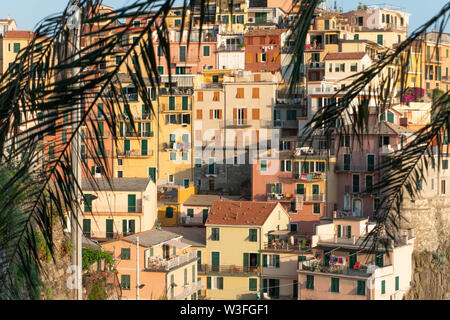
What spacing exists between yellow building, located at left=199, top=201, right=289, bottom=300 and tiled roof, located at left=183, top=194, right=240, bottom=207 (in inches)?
133

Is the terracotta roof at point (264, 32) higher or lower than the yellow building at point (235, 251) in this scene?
higher

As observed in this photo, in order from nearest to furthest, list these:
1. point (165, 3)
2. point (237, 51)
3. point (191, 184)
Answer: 1. point (165, 3)
2. point (191, 184)
3. point (237, 51)

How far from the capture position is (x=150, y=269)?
2472 centimetres

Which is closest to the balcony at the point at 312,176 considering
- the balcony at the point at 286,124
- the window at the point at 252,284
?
the balcony at the point at 286,124

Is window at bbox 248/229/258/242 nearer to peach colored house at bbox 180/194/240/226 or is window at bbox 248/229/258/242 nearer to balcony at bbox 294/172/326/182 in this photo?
peach colored house at bbox 180/194/240/226

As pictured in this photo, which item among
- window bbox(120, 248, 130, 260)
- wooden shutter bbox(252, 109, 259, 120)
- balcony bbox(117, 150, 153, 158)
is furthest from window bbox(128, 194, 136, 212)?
wooden shutter bbox(252, 109, 259, 120)

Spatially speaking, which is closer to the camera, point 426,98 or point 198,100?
point 198,100

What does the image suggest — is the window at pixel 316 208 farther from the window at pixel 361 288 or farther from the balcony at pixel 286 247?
the window at pixel 361 288

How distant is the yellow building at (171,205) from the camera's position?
32875 millimetres

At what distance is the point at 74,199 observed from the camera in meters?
2.08

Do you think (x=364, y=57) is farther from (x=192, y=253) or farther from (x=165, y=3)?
(x=165, y=3)

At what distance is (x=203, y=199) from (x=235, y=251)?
4.88m

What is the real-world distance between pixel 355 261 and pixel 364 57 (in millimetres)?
14039
